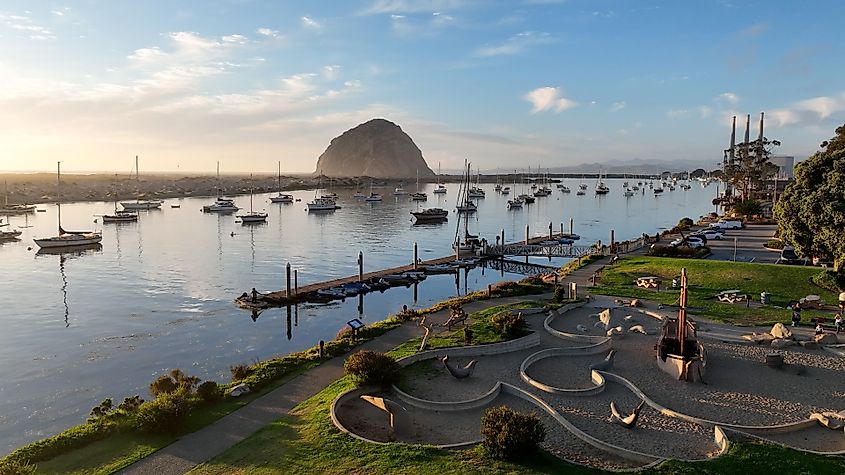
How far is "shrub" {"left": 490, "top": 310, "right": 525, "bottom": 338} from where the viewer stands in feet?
93.0

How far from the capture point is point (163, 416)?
1839 cm

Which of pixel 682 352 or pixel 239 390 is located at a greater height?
pixel 682 352

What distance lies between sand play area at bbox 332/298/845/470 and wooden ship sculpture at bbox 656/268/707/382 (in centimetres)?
40

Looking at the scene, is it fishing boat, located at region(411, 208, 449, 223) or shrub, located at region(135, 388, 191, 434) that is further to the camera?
fishing boat, located at region(411, 208, 449, 223)

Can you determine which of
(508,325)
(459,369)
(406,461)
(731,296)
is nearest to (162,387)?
(459,369)

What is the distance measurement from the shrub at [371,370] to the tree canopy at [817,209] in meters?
29.3

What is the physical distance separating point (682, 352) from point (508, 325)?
7952 millimetres

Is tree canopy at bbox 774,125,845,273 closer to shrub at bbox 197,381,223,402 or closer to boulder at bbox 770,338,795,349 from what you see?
boulder at bbox 770,338,795,349

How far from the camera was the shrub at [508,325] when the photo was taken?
2836 cm

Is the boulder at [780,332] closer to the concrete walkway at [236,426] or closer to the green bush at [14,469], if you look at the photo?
the concrete walkway at [236,426]

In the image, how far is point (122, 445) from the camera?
17672 mm

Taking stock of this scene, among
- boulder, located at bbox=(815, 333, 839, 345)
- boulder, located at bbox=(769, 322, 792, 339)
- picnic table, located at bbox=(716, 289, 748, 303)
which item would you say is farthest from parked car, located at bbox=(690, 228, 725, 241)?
boulder, located at bbox=(769, 322, 792, 339)

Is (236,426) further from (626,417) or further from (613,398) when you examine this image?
(613,398)

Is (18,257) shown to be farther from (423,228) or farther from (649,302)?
(649,302)
